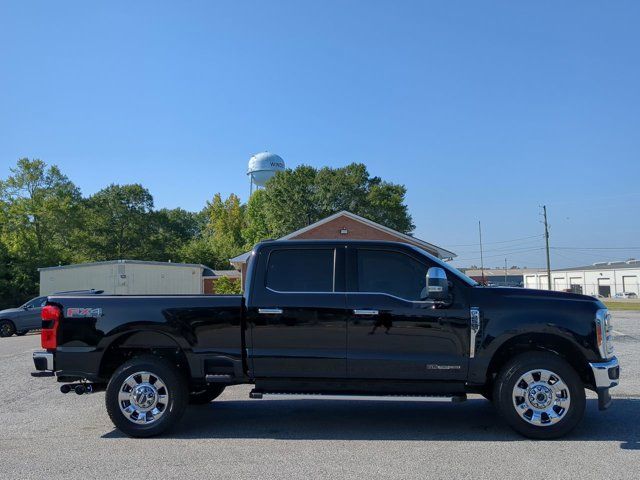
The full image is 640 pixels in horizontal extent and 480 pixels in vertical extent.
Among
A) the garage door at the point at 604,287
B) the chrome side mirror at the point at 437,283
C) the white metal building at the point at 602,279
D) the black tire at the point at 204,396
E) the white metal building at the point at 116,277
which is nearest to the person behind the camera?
the chrome side mirror at the point at 437,283

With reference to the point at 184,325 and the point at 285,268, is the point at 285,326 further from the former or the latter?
the point at 184,325

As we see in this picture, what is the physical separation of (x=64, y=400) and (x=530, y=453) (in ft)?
21.6

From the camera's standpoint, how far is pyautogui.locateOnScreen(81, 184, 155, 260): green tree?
54.9 metres

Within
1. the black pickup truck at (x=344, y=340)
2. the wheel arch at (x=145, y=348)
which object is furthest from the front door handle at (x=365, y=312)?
the wheel arch at (x=145, y=348)

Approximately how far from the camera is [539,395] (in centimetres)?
583

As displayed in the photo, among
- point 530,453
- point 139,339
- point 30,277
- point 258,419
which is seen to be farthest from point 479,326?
point 30,277

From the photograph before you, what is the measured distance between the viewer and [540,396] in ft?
19.1

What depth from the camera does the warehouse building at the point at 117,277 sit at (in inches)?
1283

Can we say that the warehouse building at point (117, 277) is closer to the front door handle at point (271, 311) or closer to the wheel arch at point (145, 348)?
the wheel arch at point (145, 348)

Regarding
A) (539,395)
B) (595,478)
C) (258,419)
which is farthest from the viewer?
(258,419)

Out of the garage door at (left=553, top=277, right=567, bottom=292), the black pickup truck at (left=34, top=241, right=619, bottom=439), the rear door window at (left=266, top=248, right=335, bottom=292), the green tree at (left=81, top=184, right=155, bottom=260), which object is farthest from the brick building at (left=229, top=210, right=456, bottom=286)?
the garage door at (left=553, top=277, right=567, bottom=292)

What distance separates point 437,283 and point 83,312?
395 centimetres

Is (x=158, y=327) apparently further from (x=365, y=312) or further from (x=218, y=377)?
(x=365, y=312)

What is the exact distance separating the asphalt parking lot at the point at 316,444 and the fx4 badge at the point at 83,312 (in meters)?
1.34
